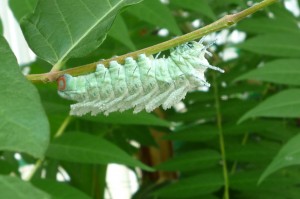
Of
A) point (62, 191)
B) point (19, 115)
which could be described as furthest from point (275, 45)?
point (19, 115)

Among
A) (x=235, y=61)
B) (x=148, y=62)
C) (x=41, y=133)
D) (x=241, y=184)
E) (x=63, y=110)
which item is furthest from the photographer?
(x=235, y=61)

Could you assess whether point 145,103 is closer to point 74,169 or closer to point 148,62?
point 148,62

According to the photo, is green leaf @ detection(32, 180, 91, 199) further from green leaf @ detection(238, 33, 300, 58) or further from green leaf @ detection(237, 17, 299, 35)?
green leaf @ detection(237, 17, 299, 35)

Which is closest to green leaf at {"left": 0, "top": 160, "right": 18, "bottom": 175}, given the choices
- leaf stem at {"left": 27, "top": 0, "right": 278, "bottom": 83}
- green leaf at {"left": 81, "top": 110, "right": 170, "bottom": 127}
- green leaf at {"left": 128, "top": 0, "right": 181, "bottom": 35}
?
green leaf at {"left": 81, "top": 110, "right": 170, "bottom": 127}

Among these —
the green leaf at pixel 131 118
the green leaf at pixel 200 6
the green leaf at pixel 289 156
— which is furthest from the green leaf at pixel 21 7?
the green leaf at pixel 289 156

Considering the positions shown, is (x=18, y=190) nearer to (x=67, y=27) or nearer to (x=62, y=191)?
(x=67, y=27)

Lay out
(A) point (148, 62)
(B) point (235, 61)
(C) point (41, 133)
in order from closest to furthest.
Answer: (C) point (41, 133), (A) point (148, 62), (B) point (235, 61)

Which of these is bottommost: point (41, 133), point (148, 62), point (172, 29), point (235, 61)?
point (41, 133)

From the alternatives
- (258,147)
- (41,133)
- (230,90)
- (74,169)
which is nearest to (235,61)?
(230,90)
